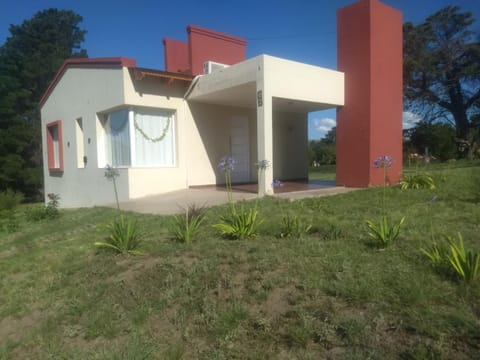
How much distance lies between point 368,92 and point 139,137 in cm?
641

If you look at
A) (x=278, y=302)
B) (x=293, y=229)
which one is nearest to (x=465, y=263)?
(x=278, y=302)

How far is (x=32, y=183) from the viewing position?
24781mm

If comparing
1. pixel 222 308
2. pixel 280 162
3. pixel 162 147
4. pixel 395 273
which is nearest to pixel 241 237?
pixel 222 308

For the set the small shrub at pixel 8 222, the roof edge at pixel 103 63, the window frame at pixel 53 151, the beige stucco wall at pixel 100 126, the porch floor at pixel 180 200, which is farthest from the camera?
the window frame at pixel 53 151

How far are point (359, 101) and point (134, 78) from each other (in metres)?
6.18

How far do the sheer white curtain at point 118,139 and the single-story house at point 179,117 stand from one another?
3 centimetres

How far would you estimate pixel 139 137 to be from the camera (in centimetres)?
987

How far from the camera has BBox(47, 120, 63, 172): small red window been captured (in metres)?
13.6

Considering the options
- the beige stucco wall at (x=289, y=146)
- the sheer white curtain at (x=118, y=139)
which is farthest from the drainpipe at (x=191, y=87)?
the beige stucco wall at (x=289, y=146)

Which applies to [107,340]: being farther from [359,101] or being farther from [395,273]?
[359,101]

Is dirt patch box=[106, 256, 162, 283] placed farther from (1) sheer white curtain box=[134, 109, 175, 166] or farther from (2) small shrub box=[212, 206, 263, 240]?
(1) sheer white curtain box=[134, 109, 175, 166]

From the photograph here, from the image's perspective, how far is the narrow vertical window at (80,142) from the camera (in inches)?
468

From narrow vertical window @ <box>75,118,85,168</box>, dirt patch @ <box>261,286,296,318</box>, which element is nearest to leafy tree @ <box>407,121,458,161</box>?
narrow vertical window @ <box>75,118,85,168</box>

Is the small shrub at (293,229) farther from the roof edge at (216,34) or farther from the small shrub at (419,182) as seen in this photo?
the roof edge at (216,34)
